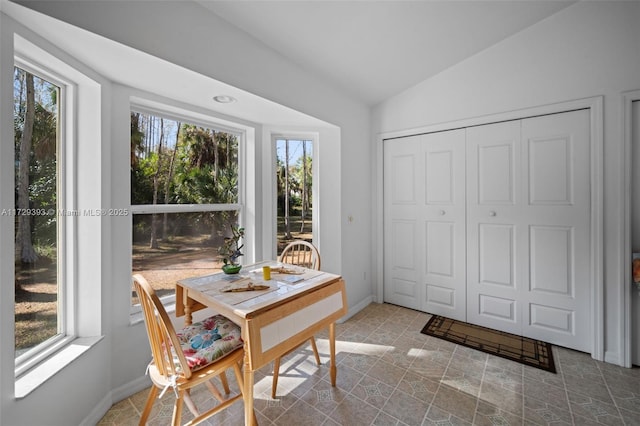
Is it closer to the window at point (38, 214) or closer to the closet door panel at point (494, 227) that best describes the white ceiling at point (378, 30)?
the closet door panel at point (494, 227)

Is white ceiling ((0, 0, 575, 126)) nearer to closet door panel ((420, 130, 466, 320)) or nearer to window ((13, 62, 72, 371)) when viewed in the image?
window ((13, 62, 72, 371))

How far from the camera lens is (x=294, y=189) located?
2.98 metres

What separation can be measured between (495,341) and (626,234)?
1.33m

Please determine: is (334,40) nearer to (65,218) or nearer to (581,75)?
(581,75)

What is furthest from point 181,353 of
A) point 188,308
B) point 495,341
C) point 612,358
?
point 612,358

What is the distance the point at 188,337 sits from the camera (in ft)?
5.02

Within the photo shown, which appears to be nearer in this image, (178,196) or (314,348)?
(314,348)

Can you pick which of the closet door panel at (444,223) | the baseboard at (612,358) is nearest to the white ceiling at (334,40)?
the closet door panel at (444,223)

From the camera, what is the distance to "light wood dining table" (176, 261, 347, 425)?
1360mm

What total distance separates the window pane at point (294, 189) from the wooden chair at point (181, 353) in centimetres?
146

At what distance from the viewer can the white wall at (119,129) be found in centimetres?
117

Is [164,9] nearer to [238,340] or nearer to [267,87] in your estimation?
[267,87]

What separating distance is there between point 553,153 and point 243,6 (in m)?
2.74

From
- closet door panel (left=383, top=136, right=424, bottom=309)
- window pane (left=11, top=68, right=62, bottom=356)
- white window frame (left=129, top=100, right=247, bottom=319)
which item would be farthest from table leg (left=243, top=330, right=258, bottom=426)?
closet door panel (left=383, top=136, right=424, bottom=309)
